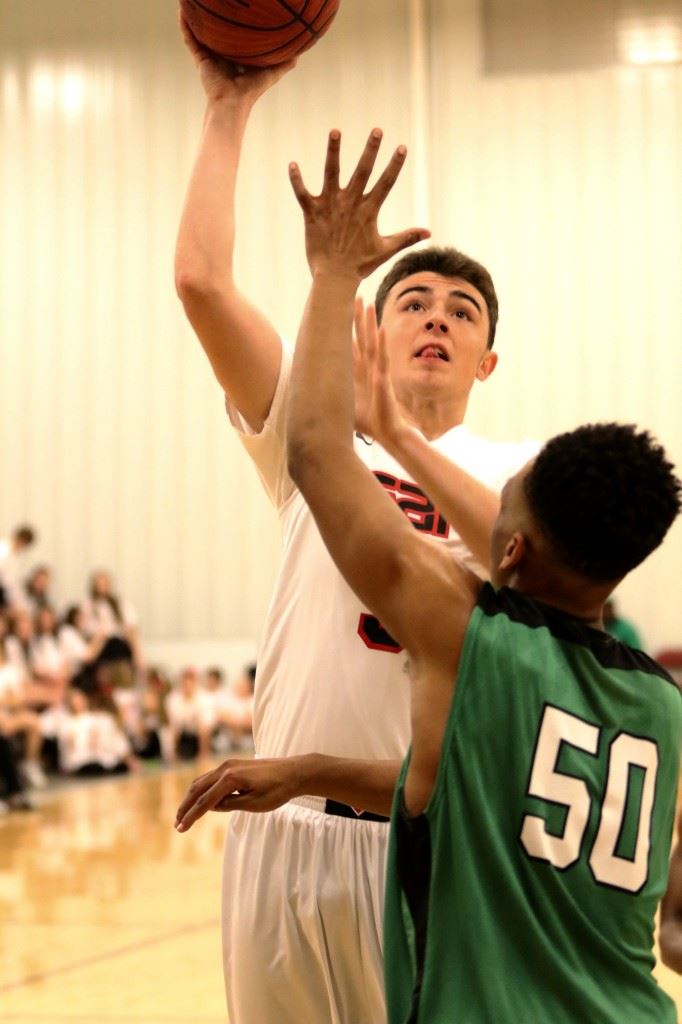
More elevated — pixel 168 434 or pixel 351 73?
pixel 351 73

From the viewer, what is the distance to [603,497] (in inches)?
74.3


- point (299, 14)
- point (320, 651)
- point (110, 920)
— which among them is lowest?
point (110, 920)

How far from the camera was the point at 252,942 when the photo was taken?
8.92 feet

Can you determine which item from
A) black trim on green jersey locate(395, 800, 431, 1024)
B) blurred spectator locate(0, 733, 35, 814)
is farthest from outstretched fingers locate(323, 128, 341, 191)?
blurred spectator locate(0, 733, 35, 814)

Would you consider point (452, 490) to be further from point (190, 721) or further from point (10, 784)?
point (190, 721)

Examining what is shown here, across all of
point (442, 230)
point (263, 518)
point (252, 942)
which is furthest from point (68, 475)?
point (252, 942)

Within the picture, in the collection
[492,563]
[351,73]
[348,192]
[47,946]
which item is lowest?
[47,946]

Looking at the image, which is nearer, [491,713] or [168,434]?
[491,713]

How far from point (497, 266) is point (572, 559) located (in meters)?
15.8

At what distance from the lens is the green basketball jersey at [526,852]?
183 centimetres

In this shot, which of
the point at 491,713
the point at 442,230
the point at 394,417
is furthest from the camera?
the point at 442,230

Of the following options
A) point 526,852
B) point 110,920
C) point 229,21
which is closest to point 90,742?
point 110,920

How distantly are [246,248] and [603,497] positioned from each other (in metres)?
16.7

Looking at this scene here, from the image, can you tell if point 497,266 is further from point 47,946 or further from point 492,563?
point 492,563
